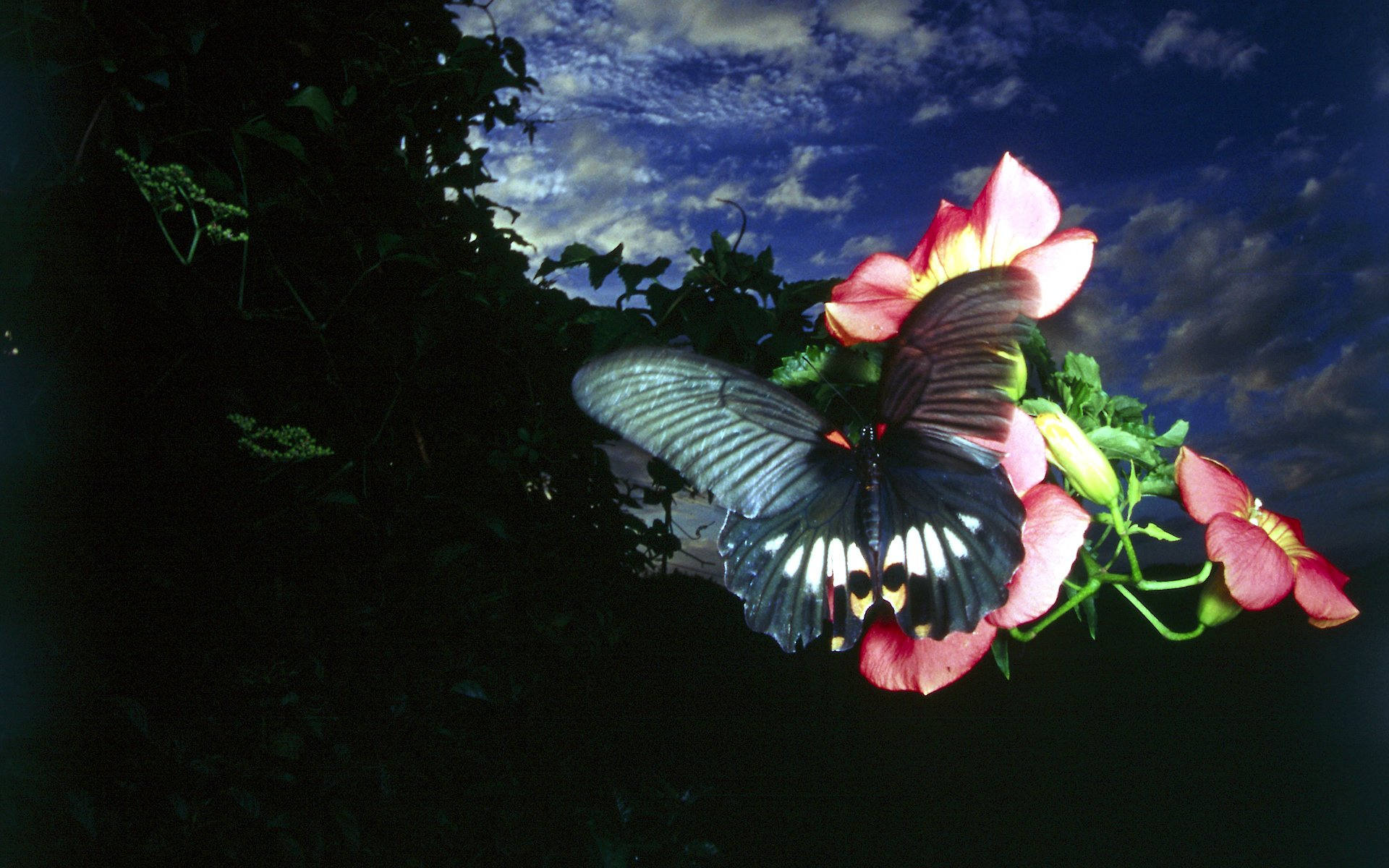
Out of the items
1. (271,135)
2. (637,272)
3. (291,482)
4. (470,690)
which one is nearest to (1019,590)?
(637,272)

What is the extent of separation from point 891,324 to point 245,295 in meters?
1.11

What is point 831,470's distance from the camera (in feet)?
1.53

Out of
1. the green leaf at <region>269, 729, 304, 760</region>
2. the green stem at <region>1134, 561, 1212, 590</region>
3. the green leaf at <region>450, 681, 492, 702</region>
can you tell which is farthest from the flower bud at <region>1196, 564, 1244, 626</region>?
the green leaf at <region>269, 729, 304, 760</region>

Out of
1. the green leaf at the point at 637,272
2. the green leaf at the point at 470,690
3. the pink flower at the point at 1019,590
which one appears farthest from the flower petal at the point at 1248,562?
the green leaf at the point at 470,690

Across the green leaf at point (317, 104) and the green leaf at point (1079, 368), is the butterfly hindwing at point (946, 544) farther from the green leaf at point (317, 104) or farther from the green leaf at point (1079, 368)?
the green leaf at point (317, 104)

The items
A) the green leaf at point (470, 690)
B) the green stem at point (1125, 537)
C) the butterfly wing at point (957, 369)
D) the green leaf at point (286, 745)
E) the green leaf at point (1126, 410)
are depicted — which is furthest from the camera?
the green leaf at point (470, 690)

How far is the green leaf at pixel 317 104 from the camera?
1147 mm

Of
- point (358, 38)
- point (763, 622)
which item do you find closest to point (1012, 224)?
point (763, 622)

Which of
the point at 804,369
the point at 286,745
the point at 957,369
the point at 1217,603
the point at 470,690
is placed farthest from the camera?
the point at 470,690

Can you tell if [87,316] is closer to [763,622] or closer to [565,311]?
[565,311]

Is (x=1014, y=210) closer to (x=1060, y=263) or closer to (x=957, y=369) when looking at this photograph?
(x=1060, y=263)

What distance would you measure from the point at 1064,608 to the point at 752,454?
25 centimetres

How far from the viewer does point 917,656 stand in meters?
0.48

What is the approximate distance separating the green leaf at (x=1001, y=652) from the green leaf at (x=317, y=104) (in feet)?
4.11
